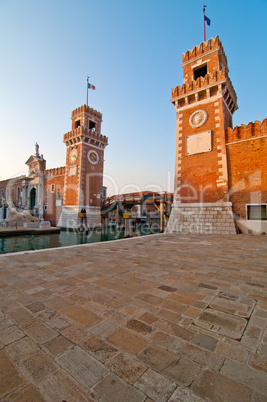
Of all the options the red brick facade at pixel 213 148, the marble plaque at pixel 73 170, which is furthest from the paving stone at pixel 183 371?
the marble plaque at pixel 73 170

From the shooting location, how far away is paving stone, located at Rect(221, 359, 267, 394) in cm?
128

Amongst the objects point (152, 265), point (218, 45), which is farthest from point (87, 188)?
point (152, 265)

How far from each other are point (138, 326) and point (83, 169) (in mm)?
25191

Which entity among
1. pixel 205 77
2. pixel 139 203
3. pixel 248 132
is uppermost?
pixel 205 77

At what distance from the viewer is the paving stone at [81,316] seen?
6.73 feet

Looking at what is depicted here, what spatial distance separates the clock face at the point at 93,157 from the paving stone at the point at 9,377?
2625 centimetres

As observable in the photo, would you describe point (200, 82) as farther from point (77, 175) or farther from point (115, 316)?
point (77, 175)

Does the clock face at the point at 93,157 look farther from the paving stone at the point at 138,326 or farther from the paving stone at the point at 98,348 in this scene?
the paving stone at the point at 98,348

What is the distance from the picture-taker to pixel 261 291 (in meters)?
2.92

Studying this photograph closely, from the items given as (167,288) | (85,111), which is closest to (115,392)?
(167,288)

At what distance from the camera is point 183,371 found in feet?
4.58

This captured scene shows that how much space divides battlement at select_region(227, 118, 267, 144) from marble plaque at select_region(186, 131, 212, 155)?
50.4 inches

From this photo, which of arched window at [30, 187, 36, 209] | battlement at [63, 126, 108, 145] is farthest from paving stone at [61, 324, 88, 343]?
arched window at [30, 187, 36, 209]

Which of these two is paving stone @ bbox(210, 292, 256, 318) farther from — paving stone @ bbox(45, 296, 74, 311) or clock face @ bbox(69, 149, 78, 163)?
clock face @ bbox(69, 149, 78, 163)
